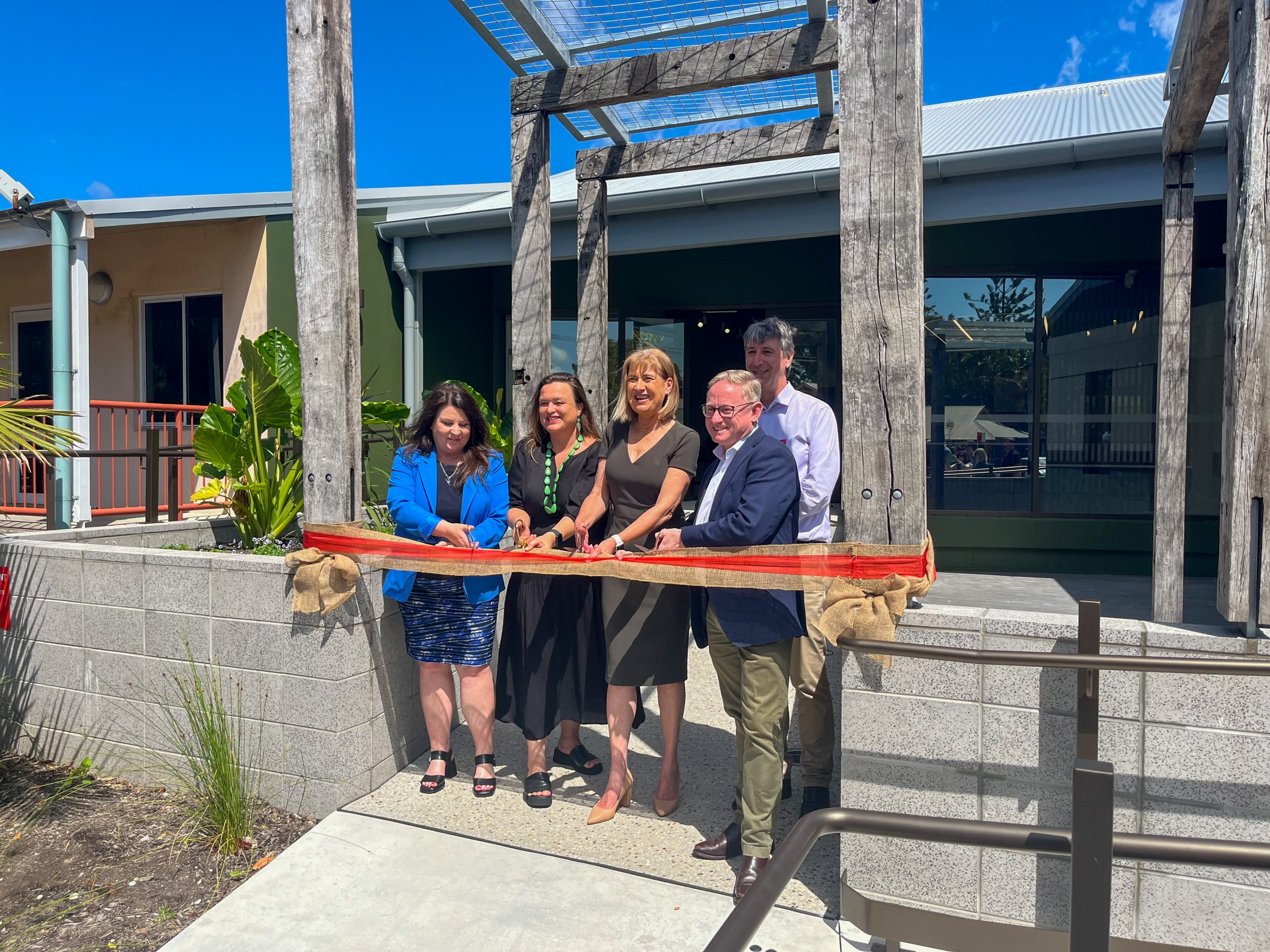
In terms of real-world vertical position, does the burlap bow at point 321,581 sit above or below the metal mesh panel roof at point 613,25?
below

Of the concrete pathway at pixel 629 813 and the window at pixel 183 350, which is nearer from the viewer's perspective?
the concrete pathway at pixel 629 813

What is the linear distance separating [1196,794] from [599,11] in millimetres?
4480

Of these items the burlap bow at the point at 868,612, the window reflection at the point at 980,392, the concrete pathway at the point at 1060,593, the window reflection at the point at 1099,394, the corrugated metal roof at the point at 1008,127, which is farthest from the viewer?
the window reflection at the point at 980,392

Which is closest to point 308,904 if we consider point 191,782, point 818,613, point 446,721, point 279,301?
point 446,721

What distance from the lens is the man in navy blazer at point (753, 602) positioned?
9.59 feet

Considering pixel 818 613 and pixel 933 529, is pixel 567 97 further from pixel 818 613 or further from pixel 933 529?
pixel 933 529

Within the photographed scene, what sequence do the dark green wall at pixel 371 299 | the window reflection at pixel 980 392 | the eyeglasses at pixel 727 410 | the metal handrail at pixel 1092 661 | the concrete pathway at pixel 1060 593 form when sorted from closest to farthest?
the metal handrail at pixel 1092 661 → the eyeglasses at pixel 727 410 → the concrete pathway at pixel 1060 593 → the window reflection at pixel 980 392 → the dark green wall at pixel 371 299

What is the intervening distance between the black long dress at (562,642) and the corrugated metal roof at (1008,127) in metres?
3.27

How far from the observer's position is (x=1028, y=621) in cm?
258

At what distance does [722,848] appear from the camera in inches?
124

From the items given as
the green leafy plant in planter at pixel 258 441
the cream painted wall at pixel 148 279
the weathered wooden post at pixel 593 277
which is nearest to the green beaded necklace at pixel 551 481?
the weathered wooden post at pixel 593 277

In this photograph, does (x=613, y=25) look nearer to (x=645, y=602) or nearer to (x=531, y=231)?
(x=531, y=231)

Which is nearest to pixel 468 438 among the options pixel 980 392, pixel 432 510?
pixel 432 510

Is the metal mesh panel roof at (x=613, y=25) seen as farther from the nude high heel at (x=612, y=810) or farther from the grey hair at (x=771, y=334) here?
the nude high heel at (x=612, y=810)
